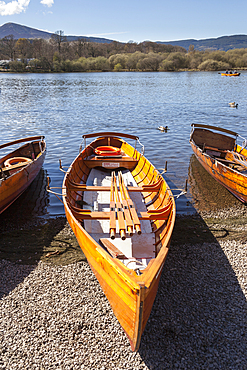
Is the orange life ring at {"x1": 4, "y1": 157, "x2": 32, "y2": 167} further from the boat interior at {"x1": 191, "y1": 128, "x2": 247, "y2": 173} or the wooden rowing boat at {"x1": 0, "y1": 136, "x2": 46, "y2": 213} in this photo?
the boat interior at {"x1": 191, "y1": 128, "x2": 247, "y2": 173}

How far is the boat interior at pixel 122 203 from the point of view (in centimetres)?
646

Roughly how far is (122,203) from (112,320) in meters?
3.23

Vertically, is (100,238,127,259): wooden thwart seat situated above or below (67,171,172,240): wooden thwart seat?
below

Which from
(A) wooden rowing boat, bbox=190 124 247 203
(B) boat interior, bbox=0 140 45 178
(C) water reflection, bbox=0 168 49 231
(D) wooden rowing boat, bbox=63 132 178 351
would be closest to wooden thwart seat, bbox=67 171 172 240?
(D) wooden rowing boat, bbox=63 132 178 351

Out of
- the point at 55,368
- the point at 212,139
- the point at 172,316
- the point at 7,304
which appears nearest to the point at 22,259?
the point at 7,304

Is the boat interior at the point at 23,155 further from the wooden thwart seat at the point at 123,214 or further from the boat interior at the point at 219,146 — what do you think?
the boat interior at the point at 219,146

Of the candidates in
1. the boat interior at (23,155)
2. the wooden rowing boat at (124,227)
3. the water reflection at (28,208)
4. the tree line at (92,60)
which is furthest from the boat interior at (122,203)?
the tree line at (92,60)

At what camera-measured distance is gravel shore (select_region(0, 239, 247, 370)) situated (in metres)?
4.71

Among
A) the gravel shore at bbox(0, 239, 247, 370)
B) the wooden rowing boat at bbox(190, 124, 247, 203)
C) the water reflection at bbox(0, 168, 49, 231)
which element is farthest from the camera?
the wooden rowing boat at bbox(190, 124, 247, 203)

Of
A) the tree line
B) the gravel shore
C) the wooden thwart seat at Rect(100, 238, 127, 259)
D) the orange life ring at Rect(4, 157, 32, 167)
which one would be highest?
the tree line

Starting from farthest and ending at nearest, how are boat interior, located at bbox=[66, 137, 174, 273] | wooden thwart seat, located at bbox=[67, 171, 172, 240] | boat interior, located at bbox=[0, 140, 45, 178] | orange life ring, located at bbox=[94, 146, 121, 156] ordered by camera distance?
orange life ring, located at bbox=[94, 146, 121, 156], boat interior, located at bbox=[0, 140, 45, 178], boat interior, located at bbox=[66, 137, 174, 273], wooden thwart seat, located at bbox=[67, 171, 172, 240]

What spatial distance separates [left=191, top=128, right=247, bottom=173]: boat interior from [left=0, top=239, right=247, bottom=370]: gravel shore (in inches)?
317

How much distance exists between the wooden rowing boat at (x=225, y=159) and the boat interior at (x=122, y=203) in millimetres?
3741

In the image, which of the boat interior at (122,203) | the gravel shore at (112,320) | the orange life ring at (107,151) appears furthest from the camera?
the orange life ring at (107,151)
